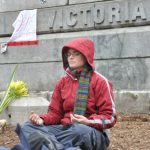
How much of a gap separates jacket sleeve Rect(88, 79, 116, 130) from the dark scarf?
0.29 feet

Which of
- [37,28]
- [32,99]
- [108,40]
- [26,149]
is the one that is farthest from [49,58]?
[26,149]

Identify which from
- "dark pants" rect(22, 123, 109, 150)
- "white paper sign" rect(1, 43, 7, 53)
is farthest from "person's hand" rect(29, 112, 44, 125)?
"white paper sign" rect(1, 43, 7, 53)

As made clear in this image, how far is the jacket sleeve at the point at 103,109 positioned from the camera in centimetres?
363

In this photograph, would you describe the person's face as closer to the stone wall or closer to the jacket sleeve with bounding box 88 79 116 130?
the jacket sleeve with bounding box 88 79 116 130

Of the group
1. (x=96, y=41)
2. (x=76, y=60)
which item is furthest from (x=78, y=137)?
(x=96, y=41)

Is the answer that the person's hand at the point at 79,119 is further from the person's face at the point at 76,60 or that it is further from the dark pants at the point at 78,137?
the person's face at the point at 76,60

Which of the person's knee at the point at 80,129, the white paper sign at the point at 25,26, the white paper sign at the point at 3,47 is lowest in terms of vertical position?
the person's knee at the point at 80,129

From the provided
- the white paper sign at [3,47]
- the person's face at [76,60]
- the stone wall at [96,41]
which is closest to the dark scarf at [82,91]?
the person's face at [76,60]

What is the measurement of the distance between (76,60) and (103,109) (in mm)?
465

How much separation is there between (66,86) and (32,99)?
2.23m

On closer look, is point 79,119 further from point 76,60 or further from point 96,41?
point 96,41

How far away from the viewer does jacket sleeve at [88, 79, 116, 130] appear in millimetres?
3629

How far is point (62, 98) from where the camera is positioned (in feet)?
13.0

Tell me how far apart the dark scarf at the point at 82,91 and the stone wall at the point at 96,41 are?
9.24 feet
